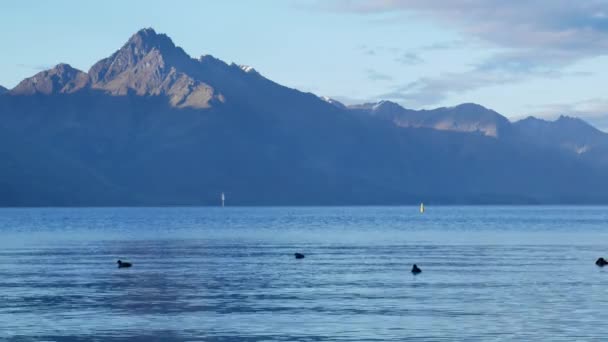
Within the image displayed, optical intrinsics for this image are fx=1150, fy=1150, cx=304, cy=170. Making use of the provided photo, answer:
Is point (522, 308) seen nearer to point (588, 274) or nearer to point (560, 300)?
point (560, 300)

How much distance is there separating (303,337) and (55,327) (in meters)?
11.1

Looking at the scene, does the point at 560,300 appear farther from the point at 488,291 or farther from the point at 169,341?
the point at 169,341

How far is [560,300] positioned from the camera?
59281 mm

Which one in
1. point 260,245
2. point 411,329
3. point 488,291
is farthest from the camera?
point 260,245

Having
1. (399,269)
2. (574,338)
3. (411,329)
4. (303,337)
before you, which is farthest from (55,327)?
(399,269)

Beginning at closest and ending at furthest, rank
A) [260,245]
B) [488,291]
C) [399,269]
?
[488,291]
[399,269]
[260,245]

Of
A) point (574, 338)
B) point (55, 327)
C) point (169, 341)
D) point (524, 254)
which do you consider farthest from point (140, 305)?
point (524, 254)

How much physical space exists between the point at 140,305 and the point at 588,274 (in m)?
33.5

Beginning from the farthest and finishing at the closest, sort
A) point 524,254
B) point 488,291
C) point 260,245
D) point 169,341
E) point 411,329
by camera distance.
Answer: point 260,245, point 524,254, point 488,291, point 411,329, point 169,341

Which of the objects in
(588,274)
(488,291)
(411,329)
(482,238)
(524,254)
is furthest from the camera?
(482,238)

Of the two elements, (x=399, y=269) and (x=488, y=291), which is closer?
(x=488, y=291)

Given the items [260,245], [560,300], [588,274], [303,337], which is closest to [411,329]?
[303,337]

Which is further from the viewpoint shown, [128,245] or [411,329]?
[128,245]

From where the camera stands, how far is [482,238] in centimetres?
14412
